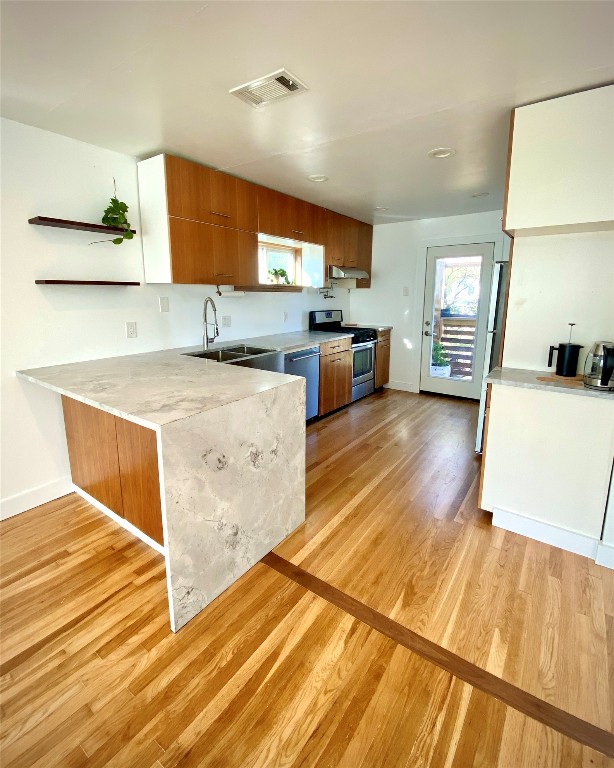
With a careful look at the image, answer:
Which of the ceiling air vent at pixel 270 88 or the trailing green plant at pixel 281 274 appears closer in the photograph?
the ceiling air vent at pixel 270 88

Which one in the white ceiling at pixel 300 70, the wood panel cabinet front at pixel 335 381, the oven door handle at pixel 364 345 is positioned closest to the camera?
the white ceiling at pixel 300 70

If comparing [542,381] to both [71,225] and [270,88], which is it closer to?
[270,88]

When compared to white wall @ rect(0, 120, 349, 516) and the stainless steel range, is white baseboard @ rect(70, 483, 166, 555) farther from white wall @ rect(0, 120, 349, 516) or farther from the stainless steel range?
the stainless steel range

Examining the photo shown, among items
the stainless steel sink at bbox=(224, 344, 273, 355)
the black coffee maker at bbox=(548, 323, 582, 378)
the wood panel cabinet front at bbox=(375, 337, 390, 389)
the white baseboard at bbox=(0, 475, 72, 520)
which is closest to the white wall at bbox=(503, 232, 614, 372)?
the black coffee maker at bbox=(548, 323, 582, 378)

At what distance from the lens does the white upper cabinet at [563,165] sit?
1.86 m

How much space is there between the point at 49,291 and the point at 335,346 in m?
2.69

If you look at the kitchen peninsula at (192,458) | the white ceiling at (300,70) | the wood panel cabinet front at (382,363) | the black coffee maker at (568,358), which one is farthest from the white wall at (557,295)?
the wood panel cabinet front at (382,363)

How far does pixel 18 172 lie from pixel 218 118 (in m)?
1.22

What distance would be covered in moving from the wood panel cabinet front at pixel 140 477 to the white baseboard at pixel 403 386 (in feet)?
14.1

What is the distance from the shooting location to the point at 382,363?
542cm

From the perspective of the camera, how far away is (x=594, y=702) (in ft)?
4.42

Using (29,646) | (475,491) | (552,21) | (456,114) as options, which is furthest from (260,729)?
(456,114)

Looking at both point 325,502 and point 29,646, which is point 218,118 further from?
point 29,646

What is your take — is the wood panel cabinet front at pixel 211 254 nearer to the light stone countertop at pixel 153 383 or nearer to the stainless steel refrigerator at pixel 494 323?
the light stone countertop at pixel 153 383
